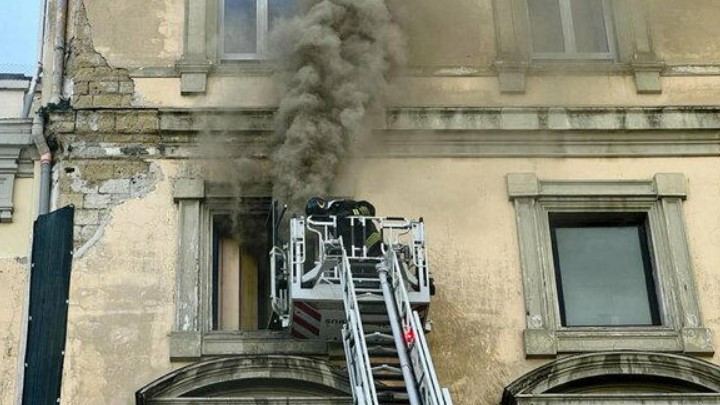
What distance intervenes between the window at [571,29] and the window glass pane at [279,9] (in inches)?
99.9

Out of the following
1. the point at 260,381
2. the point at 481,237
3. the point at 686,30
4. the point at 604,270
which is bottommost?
the point at 260,381

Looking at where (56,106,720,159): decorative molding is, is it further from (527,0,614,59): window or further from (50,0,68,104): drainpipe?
(527,0,614,59): window

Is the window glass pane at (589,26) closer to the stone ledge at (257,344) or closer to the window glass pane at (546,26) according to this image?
the window glass pane at (546,26)

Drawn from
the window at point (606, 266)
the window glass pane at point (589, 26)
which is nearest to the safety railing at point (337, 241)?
the window at point (606, 266)

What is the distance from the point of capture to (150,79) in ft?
41.5

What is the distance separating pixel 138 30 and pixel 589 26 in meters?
4.78

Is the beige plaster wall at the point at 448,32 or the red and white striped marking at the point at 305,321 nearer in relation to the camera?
the red and white striped marking at the point at 305,321

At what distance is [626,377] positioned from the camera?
11102mm

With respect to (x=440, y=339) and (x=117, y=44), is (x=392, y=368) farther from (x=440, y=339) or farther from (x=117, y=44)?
(x=117, y=44)

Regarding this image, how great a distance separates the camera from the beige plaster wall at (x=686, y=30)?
1313 cm

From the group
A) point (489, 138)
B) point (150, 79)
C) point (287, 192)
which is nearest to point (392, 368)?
point (287, 192)

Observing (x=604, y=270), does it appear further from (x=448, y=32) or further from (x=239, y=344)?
(x=239, y=344)

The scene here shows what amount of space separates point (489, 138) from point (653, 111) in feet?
5.56

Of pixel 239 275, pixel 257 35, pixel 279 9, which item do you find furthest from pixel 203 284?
pixel 279 9
